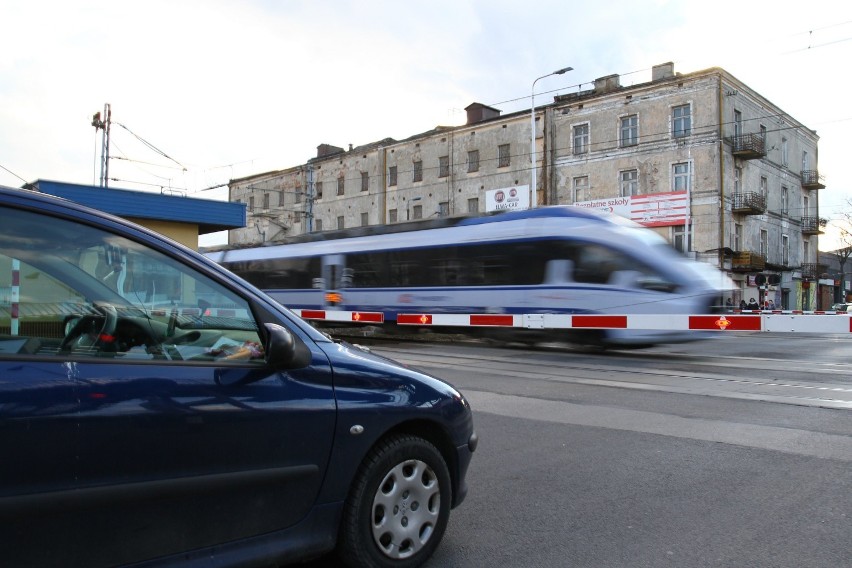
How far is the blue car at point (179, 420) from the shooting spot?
2.13 meters

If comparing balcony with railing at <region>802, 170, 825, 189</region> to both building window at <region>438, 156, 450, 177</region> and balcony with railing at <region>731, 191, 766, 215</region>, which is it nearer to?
balcony with railing at <region>731, 191, 766, 215</region>

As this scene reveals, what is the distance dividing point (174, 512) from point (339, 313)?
56.8 feet

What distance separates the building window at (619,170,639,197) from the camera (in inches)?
1389

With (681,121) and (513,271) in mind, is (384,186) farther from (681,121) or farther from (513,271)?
(513,271)

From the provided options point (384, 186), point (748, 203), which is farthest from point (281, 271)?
point (748, 203)

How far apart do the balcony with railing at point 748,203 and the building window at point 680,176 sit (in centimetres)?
325

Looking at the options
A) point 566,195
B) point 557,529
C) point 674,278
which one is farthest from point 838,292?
point 557,529

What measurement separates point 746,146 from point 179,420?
3826 centimetres

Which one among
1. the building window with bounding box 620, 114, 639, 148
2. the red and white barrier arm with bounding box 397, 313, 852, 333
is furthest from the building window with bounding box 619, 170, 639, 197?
the red and white barrier arm with bounding box 397, 313, 852, 333

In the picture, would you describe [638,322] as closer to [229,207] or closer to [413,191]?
[229,207]

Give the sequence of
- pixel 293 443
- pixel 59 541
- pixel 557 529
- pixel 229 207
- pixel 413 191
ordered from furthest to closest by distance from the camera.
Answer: pixel 413 191 < pixel 229 207 < pixel 557 529 < pixel 293 443 < pixel 59 541

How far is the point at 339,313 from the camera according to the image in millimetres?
19609

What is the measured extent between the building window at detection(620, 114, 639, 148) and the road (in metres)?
28.1

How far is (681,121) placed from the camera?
3388 cm
